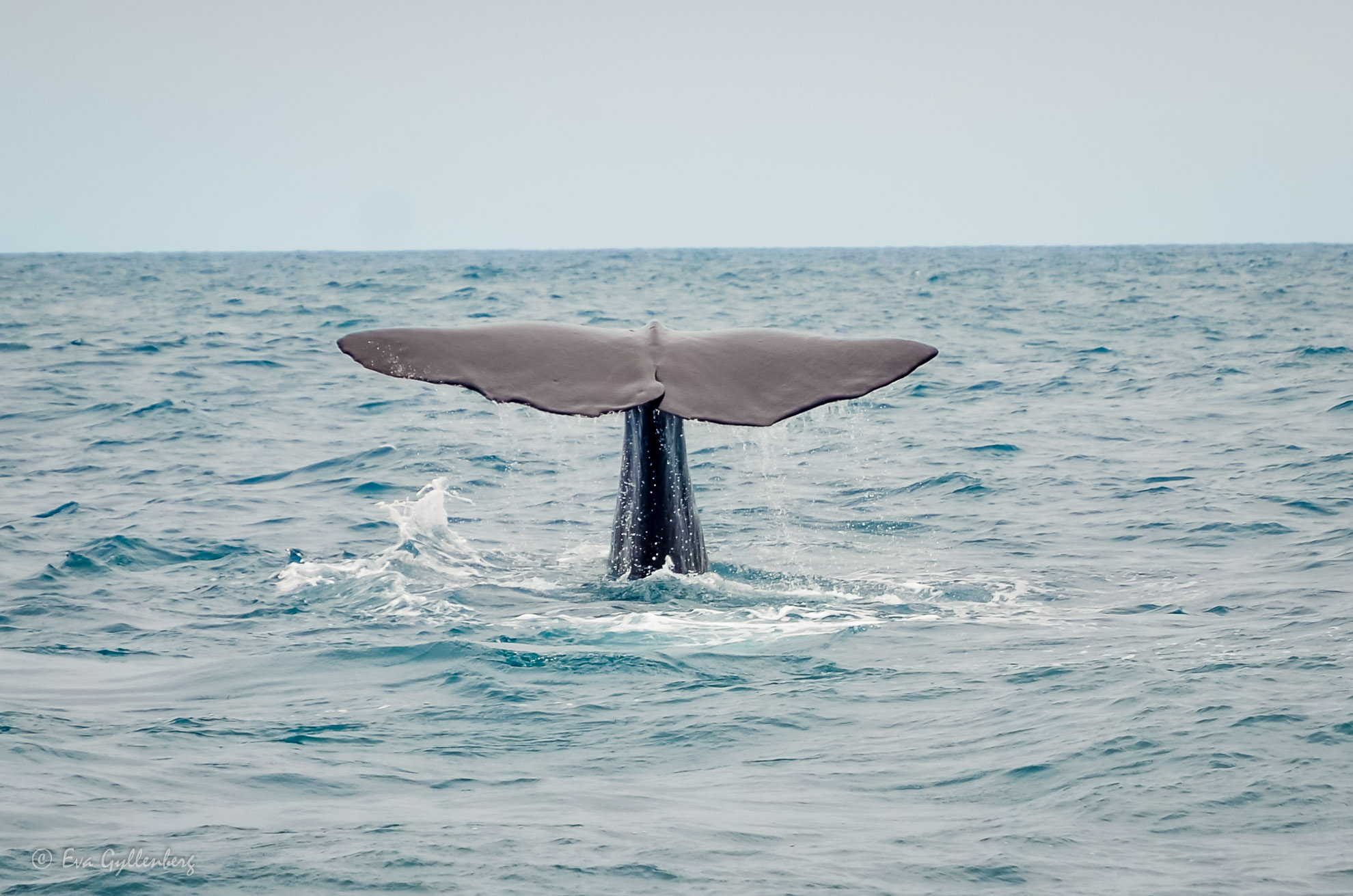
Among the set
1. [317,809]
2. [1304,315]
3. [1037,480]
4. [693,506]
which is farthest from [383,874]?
[1304,315]

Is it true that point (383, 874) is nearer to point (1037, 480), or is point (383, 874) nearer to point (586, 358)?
point (586, 358)

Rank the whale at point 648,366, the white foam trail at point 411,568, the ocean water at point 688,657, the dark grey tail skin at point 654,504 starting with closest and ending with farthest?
the ocean water at point 688,657 → the whale at point 648,366 → the dark grey tail skin at point 654,504 → the white foam trail at point 411,568

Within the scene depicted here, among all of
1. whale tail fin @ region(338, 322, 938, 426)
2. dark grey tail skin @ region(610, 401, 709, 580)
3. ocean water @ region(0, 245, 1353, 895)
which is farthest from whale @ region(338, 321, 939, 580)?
ocean water @ region(0, 245, 1353, 895)

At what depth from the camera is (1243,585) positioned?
33.5 feet

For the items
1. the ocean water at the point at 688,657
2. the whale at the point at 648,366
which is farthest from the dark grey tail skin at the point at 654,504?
the whale at the point at 648,366

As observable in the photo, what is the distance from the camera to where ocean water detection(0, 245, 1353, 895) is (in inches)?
219

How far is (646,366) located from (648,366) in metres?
0.02

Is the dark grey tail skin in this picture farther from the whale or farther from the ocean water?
the whale

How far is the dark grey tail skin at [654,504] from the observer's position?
29.3 feet

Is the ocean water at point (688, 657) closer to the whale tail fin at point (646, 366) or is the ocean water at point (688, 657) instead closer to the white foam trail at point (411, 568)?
the white foam trail at point (411, 568)

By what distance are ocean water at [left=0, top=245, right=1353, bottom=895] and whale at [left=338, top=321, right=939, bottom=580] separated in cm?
158

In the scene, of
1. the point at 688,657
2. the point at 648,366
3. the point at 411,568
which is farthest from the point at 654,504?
Result: the point at 411,568

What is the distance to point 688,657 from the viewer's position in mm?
8320

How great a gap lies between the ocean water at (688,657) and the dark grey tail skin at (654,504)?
0.21 m
